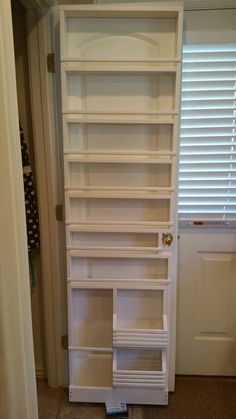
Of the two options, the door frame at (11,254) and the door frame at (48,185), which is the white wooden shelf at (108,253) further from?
the door frame at (11,254)

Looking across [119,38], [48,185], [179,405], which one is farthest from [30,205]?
[179,405]

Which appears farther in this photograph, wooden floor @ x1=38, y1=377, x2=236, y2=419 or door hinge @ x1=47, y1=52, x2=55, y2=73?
wooden floor @ x1=38, y1=377, x2=236, y2=419

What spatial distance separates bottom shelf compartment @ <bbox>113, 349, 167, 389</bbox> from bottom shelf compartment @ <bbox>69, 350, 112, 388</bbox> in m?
0.08

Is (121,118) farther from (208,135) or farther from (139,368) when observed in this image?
(139,368)

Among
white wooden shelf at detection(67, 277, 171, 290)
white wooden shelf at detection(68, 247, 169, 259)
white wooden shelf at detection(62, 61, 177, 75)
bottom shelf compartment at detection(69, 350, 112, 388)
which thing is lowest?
bottom shelf compartment at detection(69, 350, 112, 388)

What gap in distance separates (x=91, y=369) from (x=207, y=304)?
819mm

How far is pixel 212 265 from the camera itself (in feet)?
6.57

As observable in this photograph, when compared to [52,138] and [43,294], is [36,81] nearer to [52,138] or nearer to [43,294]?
[52,138]

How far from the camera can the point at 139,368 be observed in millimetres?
1929

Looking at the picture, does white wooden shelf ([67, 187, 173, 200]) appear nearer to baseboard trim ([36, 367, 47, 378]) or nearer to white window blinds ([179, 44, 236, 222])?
white window blinds ([179, 44, 236, 222])

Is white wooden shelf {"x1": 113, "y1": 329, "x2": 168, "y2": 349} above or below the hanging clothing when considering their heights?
below

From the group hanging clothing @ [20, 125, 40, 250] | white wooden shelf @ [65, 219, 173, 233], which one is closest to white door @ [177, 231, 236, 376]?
white wooden shelf @ [65, 219, 173, 233]

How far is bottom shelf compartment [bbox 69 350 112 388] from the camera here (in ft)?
6.25

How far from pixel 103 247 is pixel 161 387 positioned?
2.86 feet
